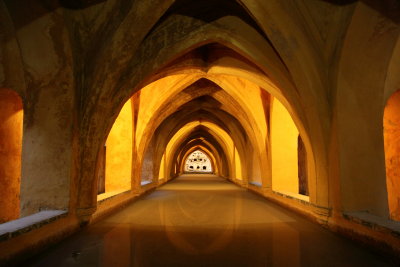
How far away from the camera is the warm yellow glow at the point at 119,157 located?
827cm

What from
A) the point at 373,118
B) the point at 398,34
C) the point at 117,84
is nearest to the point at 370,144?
the point at 373,118

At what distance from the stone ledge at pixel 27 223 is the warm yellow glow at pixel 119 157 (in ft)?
14.5

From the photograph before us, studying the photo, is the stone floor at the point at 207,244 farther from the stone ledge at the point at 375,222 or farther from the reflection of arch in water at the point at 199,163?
the reflection of arch in water at the point at 199,163

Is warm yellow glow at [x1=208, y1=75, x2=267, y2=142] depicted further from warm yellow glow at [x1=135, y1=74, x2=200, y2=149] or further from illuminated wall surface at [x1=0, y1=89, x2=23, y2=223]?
illuminated wall surface at [x1=0, y1=89, x2=23, y2=223]

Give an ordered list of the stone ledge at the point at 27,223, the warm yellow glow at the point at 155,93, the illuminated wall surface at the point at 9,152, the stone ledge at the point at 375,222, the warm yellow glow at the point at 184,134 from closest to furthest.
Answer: the stone ledge at the point at 27,223 → the stone ledge at the point at 375,222 → the illuminated wall surface at the point at 9,152 → the warm yellow glow at the point at 155,93 → the warm yellow glow at the point at 184,134

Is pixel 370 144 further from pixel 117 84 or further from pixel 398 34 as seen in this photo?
pixel 117 84

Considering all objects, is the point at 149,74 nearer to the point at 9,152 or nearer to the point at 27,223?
the point at 9,152

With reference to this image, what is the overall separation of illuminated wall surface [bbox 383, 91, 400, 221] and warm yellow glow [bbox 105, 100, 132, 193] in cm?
601

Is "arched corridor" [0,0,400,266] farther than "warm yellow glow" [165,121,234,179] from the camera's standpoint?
No

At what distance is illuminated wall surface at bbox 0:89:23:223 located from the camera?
5172 mm

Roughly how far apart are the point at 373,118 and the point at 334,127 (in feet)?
1.78

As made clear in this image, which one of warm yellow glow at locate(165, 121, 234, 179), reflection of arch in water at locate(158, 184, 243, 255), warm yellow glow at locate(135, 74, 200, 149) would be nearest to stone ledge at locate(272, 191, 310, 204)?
reflection of arch in water at locate(158, 184, 243, 255)

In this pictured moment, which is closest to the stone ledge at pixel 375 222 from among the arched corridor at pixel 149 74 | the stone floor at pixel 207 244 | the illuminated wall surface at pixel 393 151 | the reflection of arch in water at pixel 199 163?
the arched corridor at pixel 149 74

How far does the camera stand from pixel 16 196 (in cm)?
536
